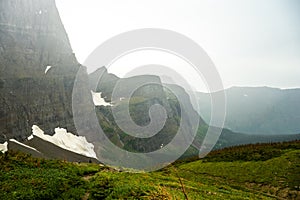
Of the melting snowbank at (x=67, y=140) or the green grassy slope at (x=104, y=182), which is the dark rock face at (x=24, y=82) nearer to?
the melting snowbank at (x=67, y=140)

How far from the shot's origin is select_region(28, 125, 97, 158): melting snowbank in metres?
164

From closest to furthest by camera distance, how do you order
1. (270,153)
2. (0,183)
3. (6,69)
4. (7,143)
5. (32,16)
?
(0,183) → (270,153) → (7,143) → (6,69) → (32,16)

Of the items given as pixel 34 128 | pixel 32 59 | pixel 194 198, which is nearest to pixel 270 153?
pixel 194 198

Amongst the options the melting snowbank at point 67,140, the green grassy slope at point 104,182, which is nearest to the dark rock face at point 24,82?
the melting snowbank at point 67,140

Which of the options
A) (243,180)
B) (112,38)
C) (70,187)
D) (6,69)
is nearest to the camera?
(70,187)

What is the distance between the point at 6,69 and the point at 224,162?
5174 inches

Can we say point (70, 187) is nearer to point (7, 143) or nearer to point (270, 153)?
point (270, 153)

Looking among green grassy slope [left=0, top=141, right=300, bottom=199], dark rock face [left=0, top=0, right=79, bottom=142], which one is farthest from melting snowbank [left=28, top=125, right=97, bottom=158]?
green grassy slope [left=0, top=141, right=300, bottom=199]

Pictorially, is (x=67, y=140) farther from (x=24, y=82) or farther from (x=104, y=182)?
(x=104, y=182)

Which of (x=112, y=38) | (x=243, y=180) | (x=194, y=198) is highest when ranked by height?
(x=112, y=38)

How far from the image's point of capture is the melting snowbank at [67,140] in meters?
164

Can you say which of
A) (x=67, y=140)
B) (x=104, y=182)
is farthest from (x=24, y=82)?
(x=104, y=182)

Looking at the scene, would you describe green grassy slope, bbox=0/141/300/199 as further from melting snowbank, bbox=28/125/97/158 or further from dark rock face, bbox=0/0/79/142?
melting snowbank, bbox=28/125/97/158

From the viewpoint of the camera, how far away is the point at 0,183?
2516 centimetres
